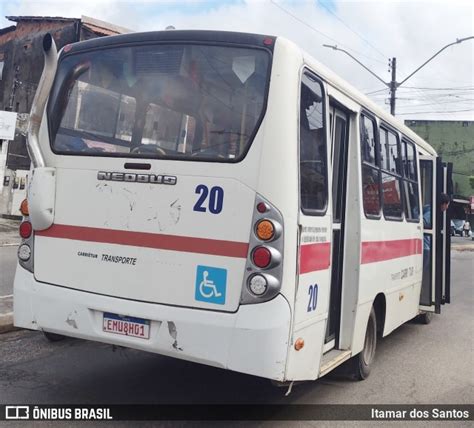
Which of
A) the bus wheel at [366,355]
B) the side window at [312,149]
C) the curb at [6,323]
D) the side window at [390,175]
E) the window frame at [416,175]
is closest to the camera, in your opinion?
the side window at [312,149]

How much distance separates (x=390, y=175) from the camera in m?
6.34

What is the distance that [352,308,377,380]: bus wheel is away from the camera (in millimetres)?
5660

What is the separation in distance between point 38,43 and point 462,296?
28.2 metres

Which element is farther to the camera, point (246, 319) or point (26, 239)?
point (26, 239)

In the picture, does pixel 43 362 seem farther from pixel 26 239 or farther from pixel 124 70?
pixel 124 70

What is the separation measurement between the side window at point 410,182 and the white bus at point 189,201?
2.24 meters

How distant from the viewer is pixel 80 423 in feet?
13.8

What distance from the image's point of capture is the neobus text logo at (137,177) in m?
4.08

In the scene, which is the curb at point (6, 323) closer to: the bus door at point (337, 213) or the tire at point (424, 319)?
the bus door at point (337, 213)

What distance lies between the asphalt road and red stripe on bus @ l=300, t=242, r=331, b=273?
139 cm

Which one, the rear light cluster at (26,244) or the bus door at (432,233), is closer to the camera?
the rear light cluster at (26,244)

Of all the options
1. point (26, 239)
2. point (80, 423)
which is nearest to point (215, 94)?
point (26, 239)

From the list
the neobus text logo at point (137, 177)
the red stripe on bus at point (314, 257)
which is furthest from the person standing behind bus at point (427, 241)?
the neobus text logo at point (137, 177)

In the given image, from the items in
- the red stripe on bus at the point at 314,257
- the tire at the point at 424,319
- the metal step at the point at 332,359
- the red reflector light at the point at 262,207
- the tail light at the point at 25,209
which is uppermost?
the red reflector light at the point at 262,207
